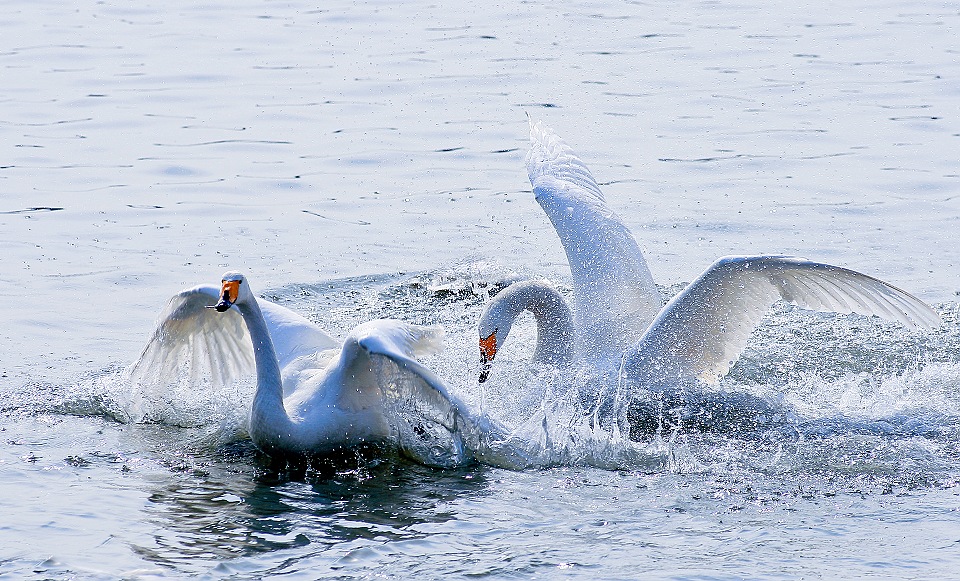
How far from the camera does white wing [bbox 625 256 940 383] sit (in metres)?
7.88

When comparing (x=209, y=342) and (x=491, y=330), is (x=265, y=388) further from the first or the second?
(x=491, y=330)

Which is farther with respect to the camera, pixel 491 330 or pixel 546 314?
pixel 546 314

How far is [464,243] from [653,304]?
292cm

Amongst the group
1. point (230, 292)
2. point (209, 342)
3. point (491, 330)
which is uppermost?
point (230, 292)

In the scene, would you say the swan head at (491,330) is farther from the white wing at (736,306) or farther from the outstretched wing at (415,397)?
the white wing at (736,306)

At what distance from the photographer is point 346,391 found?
7398 mm

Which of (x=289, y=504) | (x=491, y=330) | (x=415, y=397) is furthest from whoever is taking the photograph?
(x=491, y=330)

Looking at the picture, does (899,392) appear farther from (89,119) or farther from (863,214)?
(89,119)

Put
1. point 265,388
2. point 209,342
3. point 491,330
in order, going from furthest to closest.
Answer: point 209,342
point 491,330
point 265,388

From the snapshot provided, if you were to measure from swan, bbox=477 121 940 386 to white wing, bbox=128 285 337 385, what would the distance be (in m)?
1.03

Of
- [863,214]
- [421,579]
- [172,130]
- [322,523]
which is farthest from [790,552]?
[172,130]

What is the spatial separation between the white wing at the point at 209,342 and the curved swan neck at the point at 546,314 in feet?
3.43

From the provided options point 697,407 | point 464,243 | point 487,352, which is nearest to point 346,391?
point 487,352

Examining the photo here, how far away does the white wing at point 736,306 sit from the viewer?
7879mm
